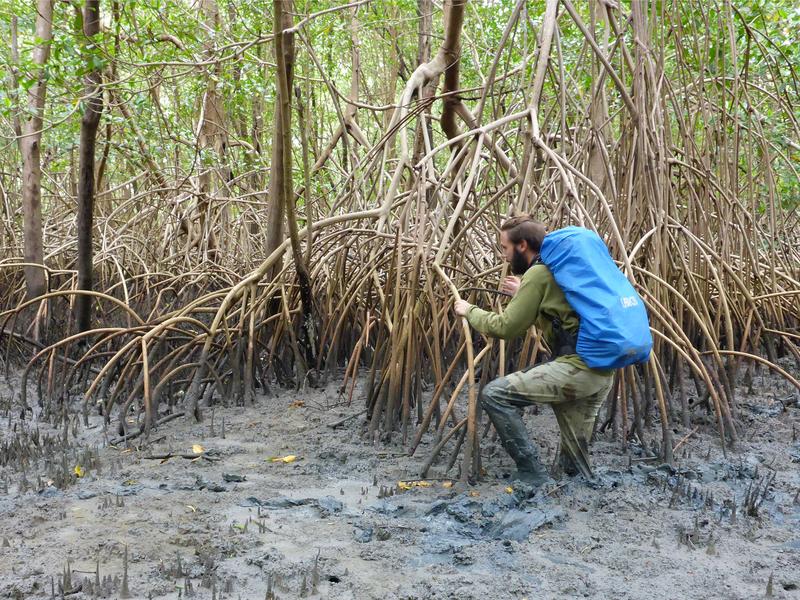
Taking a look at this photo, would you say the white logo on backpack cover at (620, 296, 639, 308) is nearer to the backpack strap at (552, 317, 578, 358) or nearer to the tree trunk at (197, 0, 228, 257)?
the backpack strap at (552, 317, 578, 358)

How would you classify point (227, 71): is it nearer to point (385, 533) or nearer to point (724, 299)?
point (724, 299)

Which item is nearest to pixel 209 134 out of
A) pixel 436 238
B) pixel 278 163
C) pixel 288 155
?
pixel 278 163

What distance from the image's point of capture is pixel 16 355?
228 inches

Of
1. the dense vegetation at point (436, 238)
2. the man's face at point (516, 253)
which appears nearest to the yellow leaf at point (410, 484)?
the dense vegetation at point (436, 238)

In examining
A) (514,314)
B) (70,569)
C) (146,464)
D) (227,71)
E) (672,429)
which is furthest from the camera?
(227,71)

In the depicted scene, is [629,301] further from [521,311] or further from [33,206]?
[33,206]

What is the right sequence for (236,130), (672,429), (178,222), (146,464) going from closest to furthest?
(146,464) < (672,429) < (178,222) < (236,130)

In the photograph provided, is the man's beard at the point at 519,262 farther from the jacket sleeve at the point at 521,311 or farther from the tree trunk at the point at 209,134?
the tree trunk at the point at 209,134

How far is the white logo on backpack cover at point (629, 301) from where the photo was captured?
9.21ft

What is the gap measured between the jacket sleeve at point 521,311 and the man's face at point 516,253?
0.24 feet

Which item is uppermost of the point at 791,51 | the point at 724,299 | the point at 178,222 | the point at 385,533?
the point at 791,51

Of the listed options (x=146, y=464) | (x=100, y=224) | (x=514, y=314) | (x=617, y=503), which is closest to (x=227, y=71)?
(x=100, y=224)

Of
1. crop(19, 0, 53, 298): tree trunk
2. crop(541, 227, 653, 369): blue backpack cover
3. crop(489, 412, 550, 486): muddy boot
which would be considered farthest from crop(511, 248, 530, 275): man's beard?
crop(19, 0, 53, 298): tree trunk

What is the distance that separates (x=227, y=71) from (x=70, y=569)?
5.36 metres
